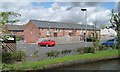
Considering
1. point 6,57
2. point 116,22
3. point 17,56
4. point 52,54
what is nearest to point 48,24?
point 116,22

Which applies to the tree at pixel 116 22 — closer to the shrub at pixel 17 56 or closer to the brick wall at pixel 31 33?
the shrub at pixel 17 56

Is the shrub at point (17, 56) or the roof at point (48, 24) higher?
the roof at point (48, 24)

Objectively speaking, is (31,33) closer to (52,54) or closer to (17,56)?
(52,54)

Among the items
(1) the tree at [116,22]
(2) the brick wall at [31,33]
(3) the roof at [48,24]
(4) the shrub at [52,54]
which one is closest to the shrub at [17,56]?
(4) the shrub at [52,54]

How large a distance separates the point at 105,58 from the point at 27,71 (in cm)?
995

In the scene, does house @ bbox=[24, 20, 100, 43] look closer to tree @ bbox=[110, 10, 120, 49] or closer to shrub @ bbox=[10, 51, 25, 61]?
tree @ bbox=[110, 10, 120, 49]

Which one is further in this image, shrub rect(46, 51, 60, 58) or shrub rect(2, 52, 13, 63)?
shrub rect(46, 51, 60, 58)

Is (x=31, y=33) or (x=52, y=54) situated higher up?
(x=31, y=33)

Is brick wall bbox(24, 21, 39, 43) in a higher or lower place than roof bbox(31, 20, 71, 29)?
lower

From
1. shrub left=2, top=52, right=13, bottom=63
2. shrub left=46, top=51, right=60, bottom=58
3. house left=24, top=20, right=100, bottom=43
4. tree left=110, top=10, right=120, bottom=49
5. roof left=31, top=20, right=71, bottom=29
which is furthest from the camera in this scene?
roof left=31, top=20, right=71, bottom=29

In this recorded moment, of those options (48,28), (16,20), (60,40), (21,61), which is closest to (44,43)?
(60,40)

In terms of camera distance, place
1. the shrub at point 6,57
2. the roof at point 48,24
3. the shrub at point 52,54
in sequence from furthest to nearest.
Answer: the roof at point 48,24, the shrub at point 52,54, the shrub at point 6,57

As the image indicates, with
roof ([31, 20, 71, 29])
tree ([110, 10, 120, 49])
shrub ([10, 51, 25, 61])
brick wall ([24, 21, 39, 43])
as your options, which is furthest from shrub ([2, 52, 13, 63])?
roof ([31, 20, 71, 29])

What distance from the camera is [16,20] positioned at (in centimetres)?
678
